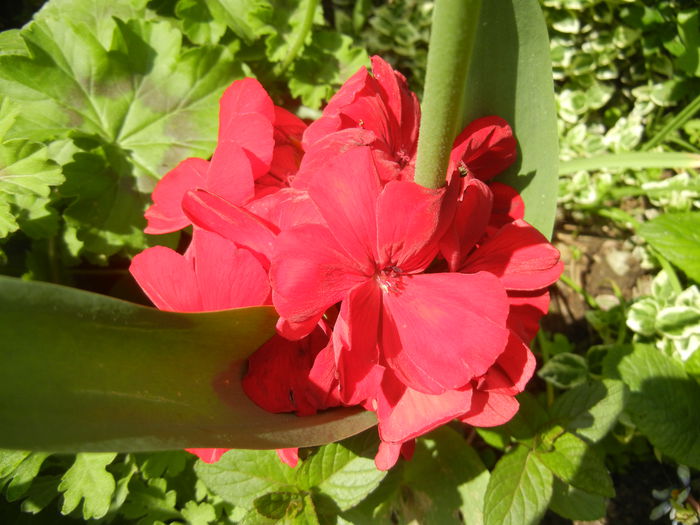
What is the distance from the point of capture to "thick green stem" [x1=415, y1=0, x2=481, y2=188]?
1.37 feet

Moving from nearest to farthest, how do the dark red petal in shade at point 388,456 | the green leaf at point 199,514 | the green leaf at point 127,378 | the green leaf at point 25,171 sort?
the green leaf at point 127,378 → the dark red petal in shade at point 388,456 → the green leaf at point 25,171 → the green leaf at point 199,514

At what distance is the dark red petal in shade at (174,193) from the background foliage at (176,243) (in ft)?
0.68

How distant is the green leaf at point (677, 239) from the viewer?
117 cm

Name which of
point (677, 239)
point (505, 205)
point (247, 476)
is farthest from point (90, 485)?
point (677, 239)

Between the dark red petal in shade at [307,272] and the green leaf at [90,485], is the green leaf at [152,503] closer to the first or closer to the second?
the green leaf at [90,485]

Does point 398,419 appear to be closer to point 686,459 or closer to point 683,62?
point 686,459

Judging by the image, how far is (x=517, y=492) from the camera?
0.87 meters

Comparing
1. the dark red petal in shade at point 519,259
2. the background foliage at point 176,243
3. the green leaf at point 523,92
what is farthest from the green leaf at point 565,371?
the dark red petal in shade at point 519,259

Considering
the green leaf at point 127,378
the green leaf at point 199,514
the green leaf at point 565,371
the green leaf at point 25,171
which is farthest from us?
the green leaf at point 565,371

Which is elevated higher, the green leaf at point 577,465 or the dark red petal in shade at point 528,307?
the dark red petal in shade at point 528,307

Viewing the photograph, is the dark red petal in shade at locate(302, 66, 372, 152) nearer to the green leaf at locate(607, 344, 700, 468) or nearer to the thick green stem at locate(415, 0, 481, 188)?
the thick green stem at locate(415, 0, 481, 188)

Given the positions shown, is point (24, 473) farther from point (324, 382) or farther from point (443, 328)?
point (443, 328)

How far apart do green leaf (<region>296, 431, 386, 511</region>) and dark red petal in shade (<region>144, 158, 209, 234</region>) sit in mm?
369

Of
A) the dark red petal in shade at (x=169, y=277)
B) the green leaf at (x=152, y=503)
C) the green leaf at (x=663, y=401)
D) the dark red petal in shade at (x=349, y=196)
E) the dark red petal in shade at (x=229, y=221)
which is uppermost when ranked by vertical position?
the dark red petal in shade at (x=349, y=196)
